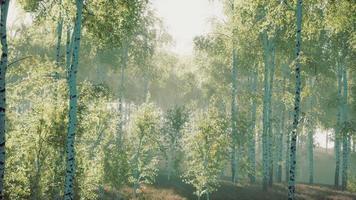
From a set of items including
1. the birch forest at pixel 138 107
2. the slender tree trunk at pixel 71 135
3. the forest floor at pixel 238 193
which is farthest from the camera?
the forest floor at pixel 238 193

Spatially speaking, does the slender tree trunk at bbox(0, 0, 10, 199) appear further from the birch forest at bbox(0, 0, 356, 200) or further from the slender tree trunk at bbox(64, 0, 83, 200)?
the slender tree trunk at bbox(64, 0, 83, 200)

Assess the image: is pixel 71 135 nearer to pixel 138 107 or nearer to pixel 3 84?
pixel 3 84

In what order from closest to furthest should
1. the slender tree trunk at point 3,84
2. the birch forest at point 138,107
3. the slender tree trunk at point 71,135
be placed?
the slender tree trunk at point 3,84, the slender tree trunk at point 71,135, the birch forest at point 138,107

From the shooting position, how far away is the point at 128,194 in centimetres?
2609

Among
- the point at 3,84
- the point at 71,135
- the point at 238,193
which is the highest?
the point at 3,84

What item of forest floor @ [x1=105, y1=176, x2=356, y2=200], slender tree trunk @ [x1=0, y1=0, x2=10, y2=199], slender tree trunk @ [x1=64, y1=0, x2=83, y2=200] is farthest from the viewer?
forest floor @ [x1=105, y1=176, x2=356, y2=200]

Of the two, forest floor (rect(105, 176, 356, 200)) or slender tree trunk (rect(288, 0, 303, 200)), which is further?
forest floor (rect(105, 176, 356, 200))

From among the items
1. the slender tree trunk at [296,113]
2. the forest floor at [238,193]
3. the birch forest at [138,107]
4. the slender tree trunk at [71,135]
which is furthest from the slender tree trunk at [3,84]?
the forest floor at [238,193]

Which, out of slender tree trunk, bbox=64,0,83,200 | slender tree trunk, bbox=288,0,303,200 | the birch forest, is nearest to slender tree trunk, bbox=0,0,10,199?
the birch forest

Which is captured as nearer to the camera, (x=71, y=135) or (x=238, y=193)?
(x=71, y=135)

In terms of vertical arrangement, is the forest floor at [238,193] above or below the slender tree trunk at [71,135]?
below

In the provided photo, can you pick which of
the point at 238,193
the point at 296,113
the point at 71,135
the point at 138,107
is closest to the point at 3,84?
the point at 71,135

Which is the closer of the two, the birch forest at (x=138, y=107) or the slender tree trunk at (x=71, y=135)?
the slender tree trunk at (x=71, y=135)

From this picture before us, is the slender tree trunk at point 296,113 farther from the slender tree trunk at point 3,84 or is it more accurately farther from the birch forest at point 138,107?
the slender tree trunk at point 3,84
